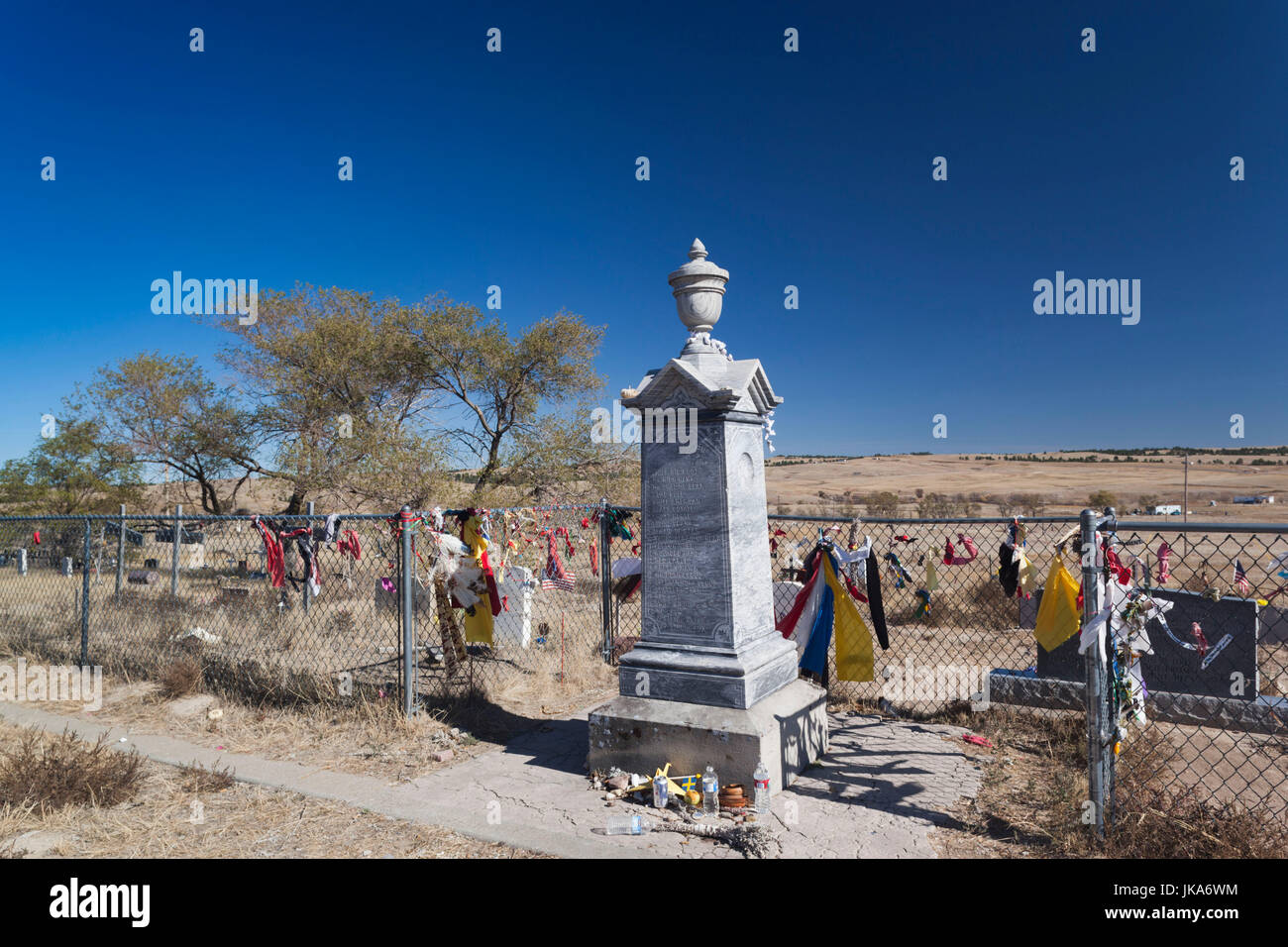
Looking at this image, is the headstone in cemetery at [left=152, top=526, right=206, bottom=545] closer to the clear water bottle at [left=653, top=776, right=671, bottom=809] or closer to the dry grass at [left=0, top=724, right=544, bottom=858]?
the dry grass at [left=0, top=724, right=544, bottom=858]

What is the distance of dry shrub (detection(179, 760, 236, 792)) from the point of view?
4.96 meters

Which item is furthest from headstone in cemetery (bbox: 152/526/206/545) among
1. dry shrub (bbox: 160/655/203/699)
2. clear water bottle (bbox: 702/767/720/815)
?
clear water bottle (bbox: 702/767/720/815)

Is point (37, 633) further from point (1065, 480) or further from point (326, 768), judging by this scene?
point (1065, 480)

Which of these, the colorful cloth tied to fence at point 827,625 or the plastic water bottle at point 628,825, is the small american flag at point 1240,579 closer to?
the colorful cloth tied to fence at point 827,625

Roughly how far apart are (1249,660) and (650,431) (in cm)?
531

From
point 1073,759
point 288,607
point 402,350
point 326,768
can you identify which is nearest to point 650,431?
point 326,768

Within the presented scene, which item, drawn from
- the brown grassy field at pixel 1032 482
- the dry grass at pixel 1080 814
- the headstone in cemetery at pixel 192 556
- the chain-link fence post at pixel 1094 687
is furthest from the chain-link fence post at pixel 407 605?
the brown grassy field at pixel 1032 482

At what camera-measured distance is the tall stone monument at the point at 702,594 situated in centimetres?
470

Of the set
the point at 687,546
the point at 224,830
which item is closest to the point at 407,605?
the point at 224,830

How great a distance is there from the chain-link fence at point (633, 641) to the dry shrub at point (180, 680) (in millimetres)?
61

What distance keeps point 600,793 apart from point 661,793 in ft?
1.49

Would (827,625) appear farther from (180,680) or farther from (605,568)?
(180,680)

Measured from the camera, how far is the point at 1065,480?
6141 cm

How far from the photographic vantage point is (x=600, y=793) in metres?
4.75
